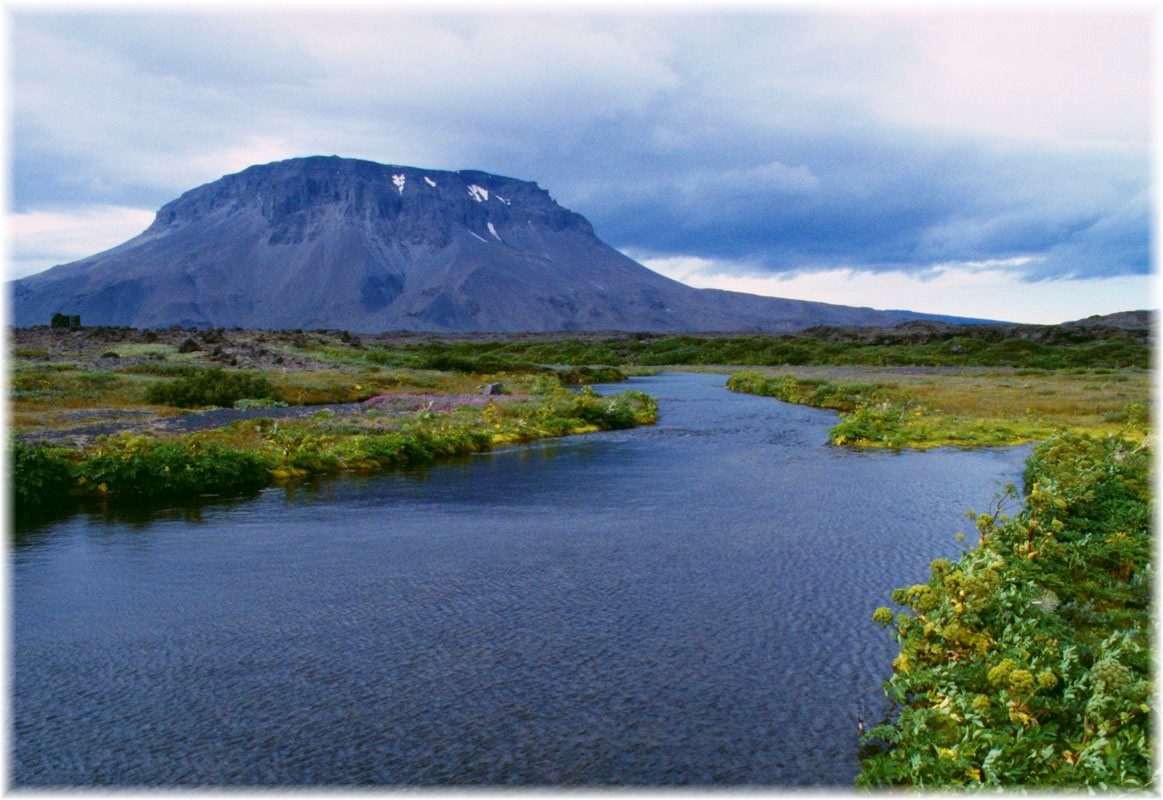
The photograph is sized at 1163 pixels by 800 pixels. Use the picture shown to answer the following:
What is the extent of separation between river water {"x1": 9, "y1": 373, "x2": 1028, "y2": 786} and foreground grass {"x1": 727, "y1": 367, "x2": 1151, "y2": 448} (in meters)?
12.6

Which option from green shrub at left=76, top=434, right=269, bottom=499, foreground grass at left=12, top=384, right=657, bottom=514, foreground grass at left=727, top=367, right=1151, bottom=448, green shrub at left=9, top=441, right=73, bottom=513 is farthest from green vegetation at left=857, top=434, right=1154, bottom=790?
green shrub at left=9, top=441, right=73, bottom=513

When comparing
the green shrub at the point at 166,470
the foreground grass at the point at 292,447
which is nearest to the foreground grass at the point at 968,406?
the foreground grass at the point at 292,447

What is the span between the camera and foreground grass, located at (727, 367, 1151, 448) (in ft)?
113

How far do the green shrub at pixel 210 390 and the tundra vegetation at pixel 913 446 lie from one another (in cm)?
14

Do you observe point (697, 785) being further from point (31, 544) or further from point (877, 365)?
point (877, 365)

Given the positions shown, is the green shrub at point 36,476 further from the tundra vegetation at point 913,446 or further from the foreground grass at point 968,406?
the foreground grass at point 968,406

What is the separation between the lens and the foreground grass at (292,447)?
21.9 meters

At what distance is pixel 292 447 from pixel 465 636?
17.2m

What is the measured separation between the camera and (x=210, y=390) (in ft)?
133

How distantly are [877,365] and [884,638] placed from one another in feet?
294

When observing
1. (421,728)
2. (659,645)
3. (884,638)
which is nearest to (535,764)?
(421,728)

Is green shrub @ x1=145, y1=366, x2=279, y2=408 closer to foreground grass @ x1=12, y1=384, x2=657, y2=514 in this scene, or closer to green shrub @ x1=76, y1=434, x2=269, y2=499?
foreground grass @ x1=12, y1=384, x2=657, y2=514

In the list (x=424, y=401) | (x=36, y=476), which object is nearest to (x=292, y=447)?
(x=36, y=476)

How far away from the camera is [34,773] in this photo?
28.1ft
